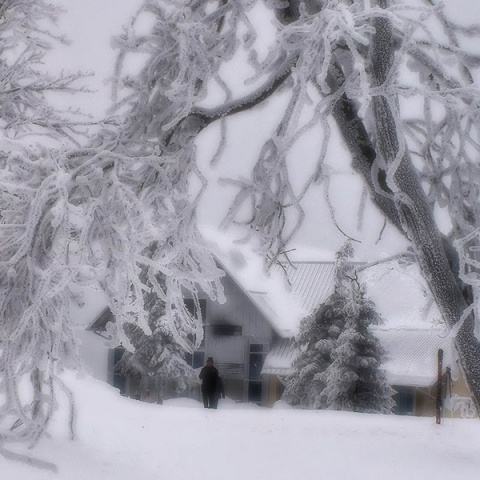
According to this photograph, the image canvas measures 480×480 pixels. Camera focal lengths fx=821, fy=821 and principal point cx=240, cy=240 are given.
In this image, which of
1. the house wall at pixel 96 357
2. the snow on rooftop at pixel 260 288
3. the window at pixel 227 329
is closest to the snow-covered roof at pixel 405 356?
the snow on rooftop at pixel 260 288

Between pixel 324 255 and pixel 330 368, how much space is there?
1500 centimetres

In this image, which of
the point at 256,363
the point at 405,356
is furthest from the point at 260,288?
the point at 405,356

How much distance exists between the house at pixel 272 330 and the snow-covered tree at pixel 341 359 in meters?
4.03

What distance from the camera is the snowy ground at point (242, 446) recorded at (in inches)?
259

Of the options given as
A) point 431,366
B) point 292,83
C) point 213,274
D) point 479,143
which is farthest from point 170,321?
point 431,366

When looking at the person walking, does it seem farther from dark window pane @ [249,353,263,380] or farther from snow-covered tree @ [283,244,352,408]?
dark window pane @ [249,353,263,380]

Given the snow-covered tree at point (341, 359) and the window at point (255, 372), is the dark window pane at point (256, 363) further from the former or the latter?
the snow-covered tree at point (341, 359)

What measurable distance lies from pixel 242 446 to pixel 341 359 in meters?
14.1

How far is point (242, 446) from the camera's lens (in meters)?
8.19

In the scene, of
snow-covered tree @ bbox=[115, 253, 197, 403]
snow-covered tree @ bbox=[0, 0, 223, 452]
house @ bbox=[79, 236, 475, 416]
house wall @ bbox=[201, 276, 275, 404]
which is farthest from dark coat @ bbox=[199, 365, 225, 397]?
house wall @ bbox=[201, 276, 275, 404]

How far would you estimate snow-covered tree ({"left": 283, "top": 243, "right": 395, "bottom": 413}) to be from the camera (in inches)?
854

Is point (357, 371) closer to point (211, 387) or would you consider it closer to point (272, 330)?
point (211, 387)

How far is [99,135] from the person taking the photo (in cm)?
627

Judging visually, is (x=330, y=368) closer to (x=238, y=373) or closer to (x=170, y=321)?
(x=238, y=373)
